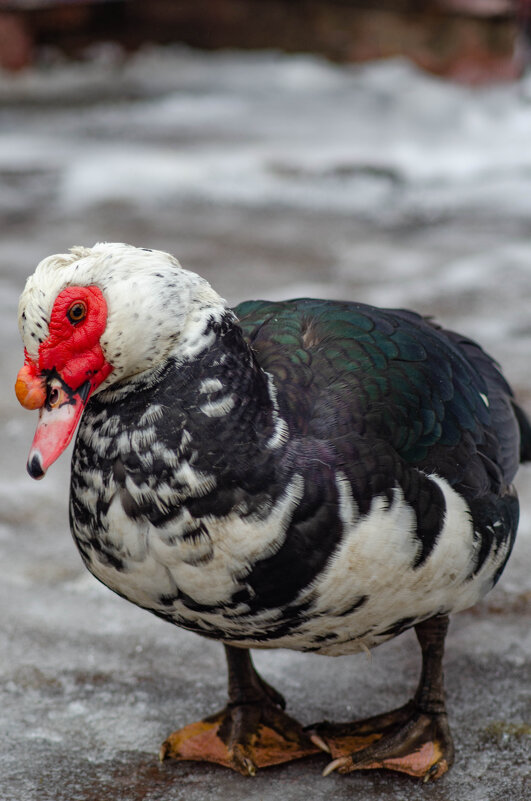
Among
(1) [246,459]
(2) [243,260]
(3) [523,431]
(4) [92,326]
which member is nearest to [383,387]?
(1) [246,459]

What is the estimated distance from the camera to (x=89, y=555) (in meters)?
2.22

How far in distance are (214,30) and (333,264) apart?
19.2 feet

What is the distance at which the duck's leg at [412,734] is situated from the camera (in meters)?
2.57

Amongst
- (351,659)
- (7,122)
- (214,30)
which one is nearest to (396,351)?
(351,659)

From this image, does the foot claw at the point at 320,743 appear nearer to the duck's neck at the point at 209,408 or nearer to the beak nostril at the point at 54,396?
the duck's neck at the point at 209,408

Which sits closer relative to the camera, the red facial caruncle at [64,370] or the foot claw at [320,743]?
the red facial caruncle at [64,370]

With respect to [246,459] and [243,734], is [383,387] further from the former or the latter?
[243,734]

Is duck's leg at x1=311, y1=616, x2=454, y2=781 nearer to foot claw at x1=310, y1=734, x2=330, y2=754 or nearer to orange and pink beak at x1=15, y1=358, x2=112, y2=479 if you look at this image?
foot claw at x1=310, y1=734, x2=330, y2=754

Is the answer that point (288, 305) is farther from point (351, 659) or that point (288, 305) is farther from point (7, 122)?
point (7, 122)

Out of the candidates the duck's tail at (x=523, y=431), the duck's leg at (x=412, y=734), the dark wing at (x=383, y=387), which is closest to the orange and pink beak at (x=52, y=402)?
the dark wing at (x=383, y=387)

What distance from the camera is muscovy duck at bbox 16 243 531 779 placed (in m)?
2.04

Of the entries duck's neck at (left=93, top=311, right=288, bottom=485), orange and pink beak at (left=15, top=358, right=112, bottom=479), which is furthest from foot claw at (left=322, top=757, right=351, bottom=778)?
orange and pink beak at (left=15, top=358, right=112, bottom=479)

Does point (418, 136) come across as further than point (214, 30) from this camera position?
No

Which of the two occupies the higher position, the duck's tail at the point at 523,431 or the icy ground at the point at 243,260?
the duck's tail at the point at 523,431
